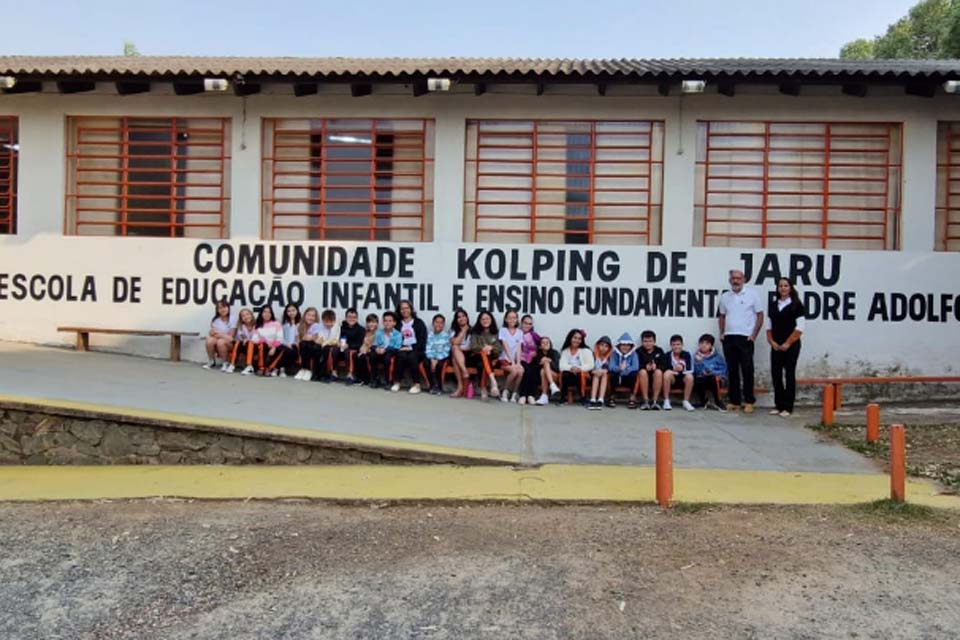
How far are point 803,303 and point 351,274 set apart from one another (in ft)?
21.2

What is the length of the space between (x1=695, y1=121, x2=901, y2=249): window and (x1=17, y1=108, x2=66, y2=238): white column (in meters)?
9.54

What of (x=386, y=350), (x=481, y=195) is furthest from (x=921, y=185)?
(x=386, y=350)

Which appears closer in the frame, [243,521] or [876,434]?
[243,521]

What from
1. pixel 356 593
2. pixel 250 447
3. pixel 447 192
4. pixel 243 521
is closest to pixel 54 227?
pixel 447 192

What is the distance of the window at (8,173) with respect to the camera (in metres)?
11.1

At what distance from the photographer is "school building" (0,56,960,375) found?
1002 cm

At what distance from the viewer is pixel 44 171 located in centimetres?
1088

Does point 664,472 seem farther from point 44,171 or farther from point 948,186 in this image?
point 44,171

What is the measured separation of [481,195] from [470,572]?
7409 millimetres

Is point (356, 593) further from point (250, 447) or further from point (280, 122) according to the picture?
point (280, 122)

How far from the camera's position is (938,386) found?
9.99 meters

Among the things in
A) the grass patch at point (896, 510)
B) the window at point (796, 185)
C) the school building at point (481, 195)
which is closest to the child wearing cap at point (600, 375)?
the school building at point (481, 195)

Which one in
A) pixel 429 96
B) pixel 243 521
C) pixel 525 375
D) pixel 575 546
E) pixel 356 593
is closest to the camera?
pixel 356 593

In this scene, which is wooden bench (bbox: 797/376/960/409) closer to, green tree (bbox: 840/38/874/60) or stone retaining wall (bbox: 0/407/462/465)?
stone retaining wall (bbox: 0/407/462/465)
